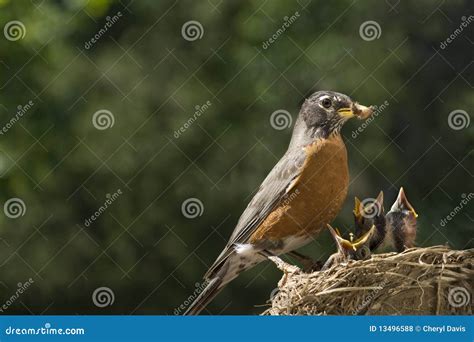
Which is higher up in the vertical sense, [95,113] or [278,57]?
[278,57]

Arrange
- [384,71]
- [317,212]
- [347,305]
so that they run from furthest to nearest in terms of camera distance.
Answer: [384,71], [317,212], [347,305]

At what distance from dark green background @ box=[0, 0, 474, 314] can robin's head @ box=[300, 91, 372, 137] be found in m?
2.02

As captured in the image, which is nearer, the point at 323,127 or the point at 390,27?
the point at 323,127

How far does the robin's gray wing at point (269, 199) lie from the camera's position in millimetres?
7605

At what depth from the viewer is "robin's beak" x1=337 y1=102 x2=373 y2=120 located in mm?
7461

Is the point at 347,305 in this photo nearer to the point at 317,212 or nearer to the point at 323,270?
the point at 323,270

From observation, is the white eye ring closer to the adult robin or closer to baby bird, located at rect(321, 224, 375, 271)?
the adult robin

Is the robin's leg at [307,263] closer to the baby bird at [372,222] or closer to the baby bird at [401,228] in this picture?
the baby bird at [372,222]

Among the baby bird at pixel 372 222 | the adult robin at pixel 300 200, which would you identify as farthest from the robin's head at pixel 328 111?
the baby bird at pixel 372 222

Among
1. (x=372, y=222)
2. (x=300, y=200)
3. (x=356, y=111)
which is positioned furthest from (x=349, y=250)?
(x=356, y=111)

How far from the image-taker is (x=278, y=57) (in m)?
10.3

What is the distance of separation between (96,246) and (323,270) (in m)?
3.53

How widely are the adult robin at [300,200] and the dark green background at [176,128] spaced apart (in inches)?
79.3

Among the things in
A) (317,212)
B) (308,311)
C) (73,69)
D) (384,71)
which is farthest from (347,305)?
(73,69)
